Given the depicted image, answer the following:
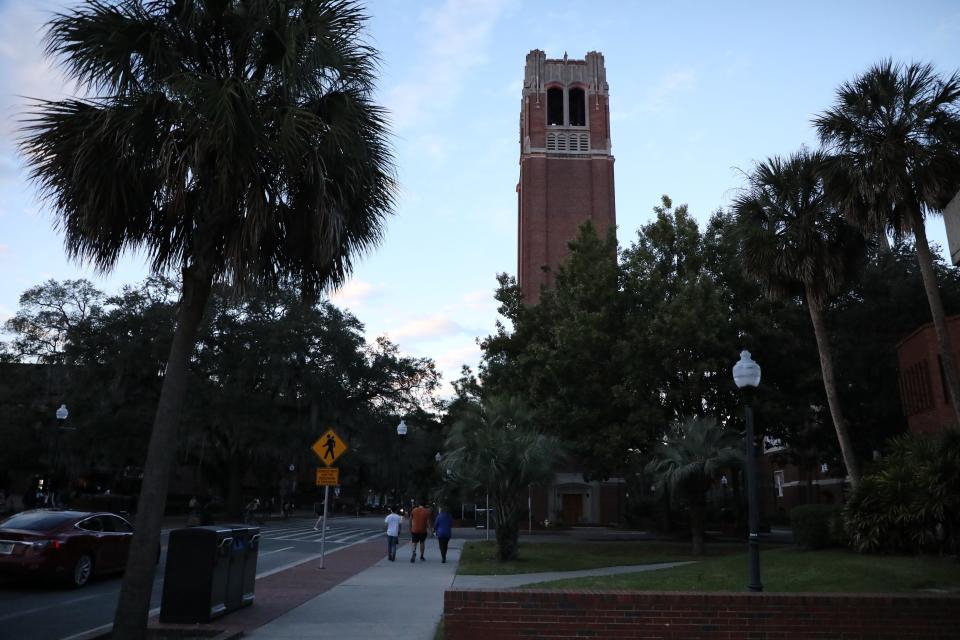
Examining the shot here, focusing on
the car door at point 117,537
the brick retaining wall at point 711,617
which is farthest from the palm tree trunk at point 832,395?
the car door at point 117,537

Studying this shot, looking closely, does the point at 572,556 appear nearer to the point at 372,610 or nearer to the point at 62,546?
the point at 372,610

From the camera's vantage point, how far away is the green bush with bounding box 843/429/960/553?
51.9 ft

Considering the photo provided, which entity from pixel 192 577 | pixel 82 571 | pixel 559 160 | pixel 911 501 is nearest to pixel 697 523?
pixel 911 501

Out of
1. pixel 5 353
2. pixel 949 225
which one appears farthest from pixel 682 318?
pixel 5 353

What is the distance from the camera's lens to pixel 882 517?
18266 mm

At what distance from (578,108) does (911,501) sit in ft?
173

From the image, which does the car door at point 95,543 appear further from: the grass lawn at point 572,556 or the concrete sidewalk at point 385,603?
the grass lawn at point 572,556

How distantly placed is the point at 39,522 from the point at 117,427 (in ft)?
94.8

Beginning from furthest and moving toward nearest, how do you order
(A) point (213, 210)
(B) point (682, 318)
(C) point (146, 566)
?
(B) point (682, 318) → (A) point (213, 210) → (C) point (146, 566)

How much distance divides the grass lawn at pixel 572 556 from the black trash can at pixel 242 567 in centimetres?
728

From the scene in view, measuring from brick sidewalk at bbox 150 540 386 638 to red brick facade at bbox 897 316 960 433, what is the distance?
1700cm

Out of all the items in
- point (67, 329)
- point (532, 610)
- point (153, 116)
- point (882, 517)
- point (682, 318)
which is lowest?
point (532, 610)

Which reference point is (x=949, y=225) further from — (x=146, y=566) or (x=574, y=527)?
(x=574, y=527)

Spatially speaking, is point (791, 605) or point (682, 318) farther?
point (682, 318)
